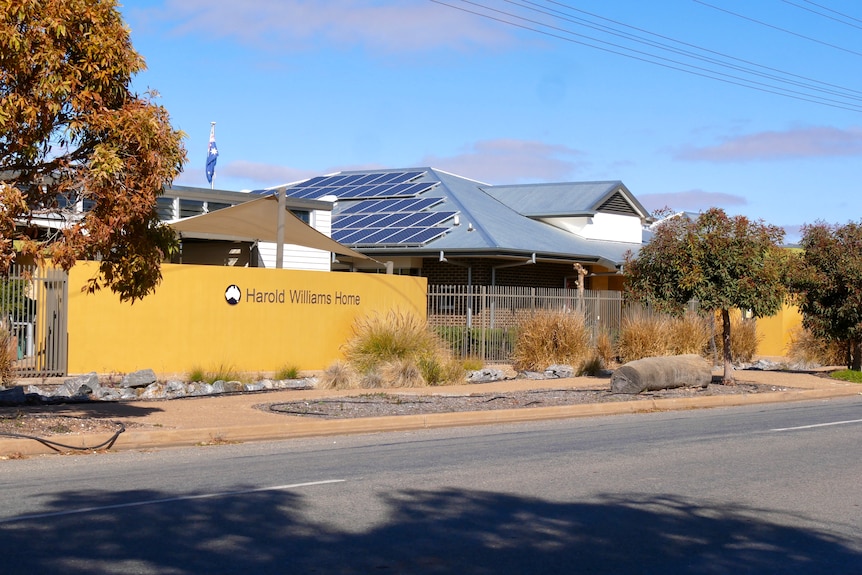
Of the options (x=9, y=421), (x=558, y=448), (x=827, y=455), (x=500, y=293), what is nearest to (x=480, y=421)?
(x=558, y=448)

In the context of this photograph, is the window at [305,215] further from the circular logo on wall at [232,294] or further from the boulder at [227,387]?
the boulder at [227,387]

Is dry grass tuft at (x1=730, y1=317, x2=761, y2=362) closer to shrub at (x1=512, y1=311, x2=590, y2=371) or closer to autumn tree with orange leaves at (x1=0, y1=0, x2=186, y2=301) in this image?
shrub at (x1=512, y1=311, x2=590, y2=371)

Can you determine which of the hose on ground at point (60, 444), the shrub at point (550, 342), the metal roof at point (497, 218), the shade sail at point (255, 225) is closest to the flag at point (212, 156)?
the metal roof at point (497, 218)

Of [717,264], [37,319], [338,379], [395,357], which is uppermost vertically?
[717,264]

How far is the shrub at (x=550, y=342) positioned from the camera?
2377 cm

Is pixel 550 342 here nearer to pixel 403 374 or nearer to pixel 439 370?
pixel 439 370

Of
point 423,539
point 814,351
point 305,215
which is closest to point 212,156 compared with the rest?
point 305,215

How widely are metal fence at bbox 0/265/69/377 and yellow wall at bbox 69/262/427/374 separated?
27cm

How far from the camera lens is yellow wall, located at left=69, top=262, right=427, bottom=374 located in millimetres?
18547

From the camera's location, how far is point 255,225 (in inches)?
890

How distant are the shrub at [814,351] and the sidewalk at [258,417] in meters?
7.91

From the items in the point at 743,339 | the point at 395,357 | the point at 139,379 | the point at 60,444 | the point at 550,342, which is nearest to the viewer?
the point at 60,444

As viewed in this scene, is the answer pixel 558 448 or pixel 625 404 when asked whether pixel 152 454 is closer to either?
pixel 558 448

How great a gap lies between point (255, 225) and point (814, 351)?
1600 cm
